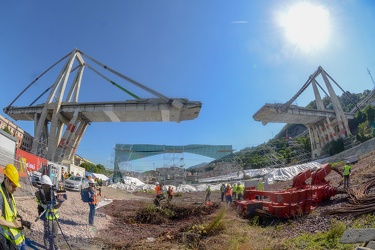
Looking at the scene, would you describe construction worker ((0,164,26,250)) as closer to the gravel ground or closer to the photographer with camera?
the photographer with camera

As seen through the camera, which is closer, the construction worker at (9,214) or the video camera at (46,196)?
the construction worker at (9,214)

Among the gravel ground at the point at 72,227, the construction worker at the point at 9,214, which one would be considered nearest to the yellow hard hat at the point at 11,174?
the construction worker at the point at 9,214

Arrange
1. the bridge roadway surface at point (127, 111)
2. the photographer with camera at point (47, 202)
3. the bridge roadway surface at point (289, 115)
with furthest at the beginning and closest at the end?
the bridge roadway surface at point (289, 115) < the bridge roadway surface at point (127, 111) < the photographer with camera at point (47, 202)

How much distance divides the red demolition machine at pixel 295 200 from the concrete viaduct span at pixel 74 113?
70.3 feet

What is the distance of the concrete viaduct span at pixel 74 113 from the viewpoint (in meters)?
31.0

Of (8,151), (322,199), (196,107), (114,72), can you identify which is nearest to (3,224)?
(322,199)

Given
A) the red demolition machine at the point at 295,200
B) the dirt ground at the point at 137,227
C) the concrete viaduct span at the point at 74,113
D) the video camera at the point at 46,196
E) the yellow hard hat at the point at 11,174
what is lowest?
the dirt ground at the point at 137,227

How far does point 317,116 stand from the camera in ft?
138

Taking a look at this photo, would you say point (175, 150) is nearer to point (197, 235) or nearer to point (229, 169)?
point (229, 169)

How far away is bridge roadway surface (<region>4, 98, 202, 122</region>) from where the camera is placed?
3062cm

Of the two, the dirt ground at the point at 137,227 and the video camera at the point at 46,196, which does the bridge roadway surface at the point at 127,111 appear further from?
the video camera at the point at 46,196

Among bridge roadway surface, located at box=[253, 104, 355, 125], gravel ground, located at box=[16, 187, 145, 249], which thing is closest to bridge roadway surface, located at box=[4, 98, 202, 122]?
bridge roadway surface, located at box=[253, 104, 355, 125]

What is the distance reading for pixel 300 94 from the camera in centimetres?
4588

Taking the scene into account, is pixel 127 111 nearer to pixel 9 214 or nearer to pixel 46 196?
pixel 46 196
